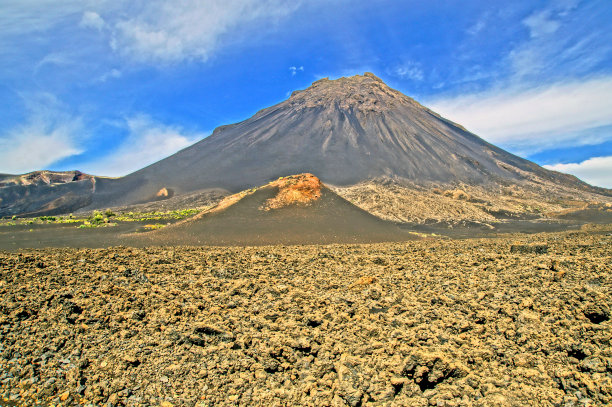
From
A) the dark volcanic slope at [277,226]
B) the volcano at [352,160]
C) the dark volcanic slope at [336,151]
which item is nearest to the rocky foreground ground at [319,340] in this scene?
the dark volcanic slope at [277,226]

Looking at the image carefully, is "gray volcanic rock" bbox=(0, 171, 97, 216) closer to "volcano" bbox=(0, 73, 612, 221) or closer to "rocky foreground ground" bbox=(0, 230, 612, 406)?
"volcano" bbox=(0, 73, 612, 221)

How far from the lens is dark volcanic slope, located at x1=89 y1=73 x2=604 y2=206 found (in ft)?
203

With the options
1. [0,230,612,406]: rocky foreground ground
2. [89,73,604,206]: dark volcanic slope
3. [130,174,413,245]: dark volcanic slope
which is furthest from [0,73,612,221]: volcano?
[0,230,612,406]: rocky foreground ground

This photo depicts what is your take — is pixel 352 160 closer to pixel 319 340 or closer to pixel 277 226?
pixel 277 226

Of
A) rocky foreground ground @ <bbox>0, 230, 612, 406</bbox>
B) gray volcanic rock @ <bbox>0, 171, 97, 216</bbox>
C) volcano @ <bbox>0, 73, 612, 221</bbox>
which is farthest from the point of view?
gray volcanic rock @ <bbox>0, 171, 97, 216</bbox>

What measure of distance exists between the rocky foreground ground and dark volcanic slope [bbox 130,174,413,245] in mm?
12659

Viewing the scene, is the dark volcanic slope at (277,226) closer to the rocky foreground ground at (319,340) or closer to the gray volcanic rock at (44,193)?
the rocky foreground ground at (319,340)

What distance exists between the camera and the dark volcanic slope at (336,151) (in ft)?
203

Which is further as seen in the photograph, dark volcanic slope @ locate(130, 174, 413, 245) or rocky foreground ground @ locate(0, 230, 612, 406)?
dark volcanic slope @ locate(130, 174, 413, 245)

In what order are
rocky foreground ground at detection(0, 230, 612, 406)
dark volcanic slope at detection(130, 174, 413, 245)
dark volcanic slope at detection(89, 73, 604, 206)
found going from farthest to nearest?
dark volcanic slope at detection(89, 73, 604, 206) → dark volcanic slope at detection(130, 174, 413, 245) → rocky foreground ground at detection(0, 230, 612, 406)

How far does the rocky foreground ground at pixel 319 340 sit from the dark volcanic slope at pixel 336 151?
48.9 m

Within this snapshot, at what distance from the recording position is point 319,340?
13.0 ft

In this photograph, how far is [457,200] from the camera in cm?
4494

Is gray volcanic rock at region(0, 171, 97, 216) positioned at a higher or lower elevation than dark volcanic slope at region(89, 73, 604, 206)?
lower
